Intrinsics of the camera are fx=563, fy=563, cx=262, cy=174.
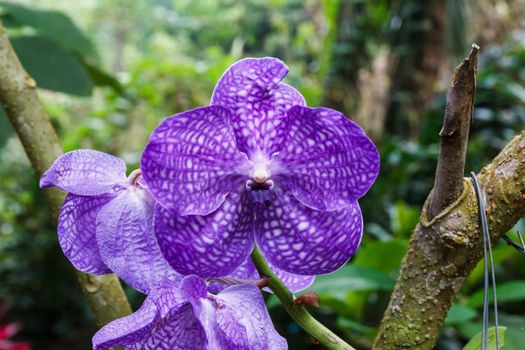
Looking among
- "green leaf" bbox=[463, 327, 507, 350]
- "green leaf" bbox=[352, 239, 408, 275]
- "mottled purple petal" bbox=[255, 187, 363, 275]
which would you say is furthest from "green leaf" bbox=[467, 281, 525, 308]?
"mottled purple petal" bbox=[255, 187, 363, 275]

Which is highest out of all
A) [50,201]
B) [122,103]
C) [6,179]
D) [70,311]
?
[50,201]

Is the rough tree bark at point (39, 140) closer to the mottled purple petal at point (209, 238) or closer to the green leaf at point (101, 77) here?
the mottled purple petal at point (209, 238)

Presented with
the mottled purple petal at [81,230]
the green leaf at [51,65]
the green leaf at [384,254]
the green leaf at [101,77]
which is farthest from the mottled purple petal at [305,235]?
the green leaf at [384,254]

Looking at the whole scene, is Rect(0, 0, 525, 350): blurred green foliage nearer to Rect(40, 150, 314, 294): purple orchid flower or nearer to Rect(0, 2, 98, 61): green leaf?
Rect(0, 2, 98, 61): green leaf

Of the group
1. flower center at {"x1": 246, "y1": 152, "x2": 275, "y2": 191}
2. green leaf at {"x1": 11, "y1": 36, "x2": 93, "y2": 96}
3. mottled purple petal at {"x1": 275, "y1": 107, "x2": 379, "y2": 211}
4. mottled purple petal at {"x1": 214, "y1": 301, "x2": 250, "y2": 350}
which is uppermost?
mottled purple petal at {"x1": 275, "y1": 107, "x2": 379, "y2": 211}

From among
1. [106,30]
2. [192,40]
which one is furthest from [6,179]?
[106,30]

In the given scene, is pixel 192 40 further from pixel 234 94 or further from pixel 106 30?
pixel 234 94

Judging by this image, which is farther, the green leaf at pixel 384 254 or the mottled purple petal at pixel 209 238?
the green leaf at pixel 384 254
